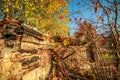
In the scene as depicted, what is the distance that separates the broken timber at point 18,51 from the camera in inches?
88.7

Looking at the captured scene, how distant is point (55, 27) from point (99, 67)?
36.5 ft

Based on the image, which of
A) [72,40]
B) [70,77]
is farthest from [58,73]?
[72,40]

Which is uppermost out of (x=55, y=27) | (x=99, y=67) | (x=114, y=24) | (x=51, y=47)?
(x=55, y=27)

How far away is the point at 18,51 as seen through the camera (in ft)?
8.28

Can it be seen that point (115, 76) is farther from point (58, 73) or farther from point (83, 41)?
point (83, 41)

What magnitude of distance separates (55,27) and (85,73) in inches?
417

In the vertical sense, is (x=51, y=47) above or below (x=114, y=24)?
below

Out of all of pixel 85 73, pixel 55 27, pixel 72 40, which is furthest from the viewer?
pixel 55 27

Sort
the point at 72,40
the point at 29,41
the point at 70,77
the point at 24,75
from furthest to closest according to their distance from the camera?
the point at 72,40, the point at 70,77, the point at 29,41, the point at 24,75

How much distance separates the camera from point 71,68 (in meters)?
5.16

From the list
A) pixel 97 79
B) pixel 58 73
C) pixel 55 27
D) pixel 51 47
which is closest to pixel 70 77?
pixel 58 73

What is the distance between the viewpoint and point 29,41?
2.87 metres

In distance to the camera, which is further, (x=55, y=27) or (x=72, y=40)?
(x=55, y=27)

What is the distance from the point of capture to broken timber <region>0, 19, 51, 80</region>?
7.39 ft
